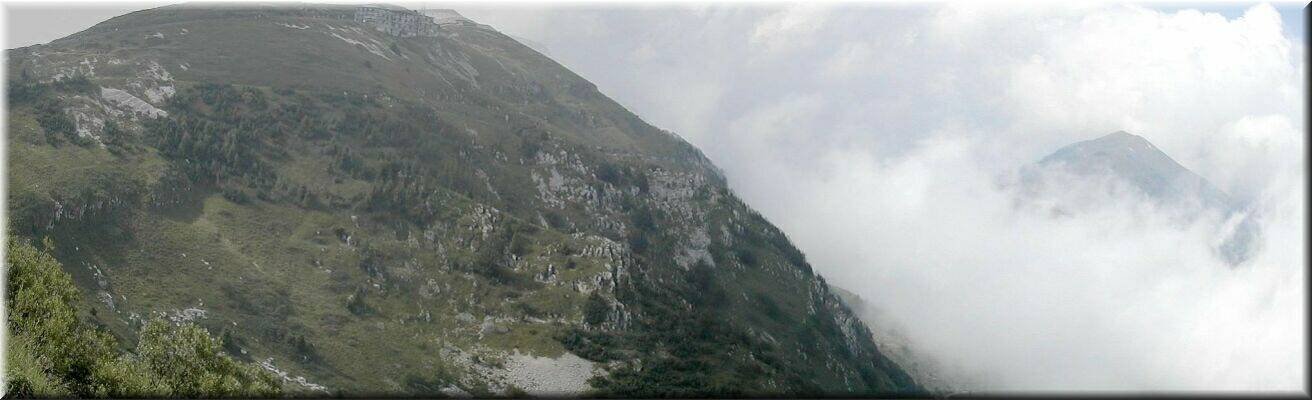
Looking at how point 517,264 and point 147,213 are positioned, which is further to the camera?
point 517,264

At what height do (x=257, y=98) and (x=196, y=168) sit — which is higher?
(x=257, y=98)

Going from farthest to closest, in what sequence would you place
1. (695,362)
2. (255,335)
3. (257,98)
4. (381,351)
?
(257,98) → (695,362) → (381,351) → (255,335)

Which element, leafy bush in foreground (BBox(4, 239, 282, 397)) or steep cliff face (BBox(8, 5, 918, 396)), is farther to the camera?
steep cliff face (BBox(8, 5, 918, 396))

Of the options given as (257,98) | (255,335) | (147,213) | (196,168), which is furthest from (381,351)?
(257,98)

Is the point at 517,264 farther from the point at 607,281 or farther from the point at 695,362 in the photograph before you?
the point at 695,362

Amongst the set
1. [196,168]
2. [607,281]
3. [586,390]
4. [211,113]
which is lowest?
[586,390]

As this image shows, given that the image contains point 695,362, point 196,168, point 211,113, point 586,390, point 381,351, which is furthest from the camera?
point 211,113

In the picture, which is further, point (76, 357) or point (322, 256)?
point (322, 256)

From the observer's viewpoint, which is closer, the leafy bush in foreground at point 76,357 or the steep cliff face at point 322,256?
the leafy bush in foreground at point 76,357

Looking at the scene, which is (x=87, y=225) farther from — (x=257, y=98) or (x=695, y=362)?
(x=695, y=362)

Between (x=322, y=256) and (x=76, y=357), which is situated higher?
(x=76, y=357)
